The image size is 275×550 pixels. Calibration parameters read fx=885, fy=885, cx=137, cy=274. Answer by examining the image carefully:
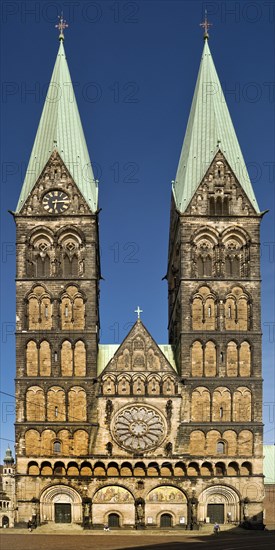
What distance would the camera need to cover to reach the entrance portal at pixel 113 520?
218 feet

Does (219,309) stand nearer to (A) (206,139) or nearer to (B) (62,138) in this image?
(A) (206,139)

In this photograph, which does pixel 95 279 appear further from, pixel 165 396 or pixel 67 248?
pixel 165 396

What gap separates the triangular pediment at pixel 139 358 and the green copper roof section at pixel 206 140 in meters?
11.1

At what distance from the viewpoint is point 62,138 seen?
241ft

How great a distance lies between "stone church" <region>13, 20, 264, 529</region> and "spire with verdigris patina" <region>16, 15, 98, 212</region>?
18 cm

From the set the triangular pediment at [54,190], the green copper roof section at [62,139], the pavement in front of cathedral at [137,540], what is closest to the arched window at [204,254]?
the green copper roof section at [62,139]

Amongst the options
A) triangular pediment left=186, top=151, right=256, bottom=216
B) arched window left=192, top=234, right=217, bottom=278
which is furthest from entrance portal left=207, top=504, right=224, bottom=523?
triangular pediment left=186, top=151, right=256, bottom=216

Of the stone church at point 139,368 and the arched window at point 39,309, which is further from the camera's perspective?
the arched window at point 39,309

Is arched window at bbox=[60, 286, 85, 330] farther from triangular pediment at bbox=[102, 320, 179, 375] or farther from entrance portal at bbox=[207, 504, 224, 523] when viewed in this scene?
entrance portal at bbox=[207, 504, 224, 523]

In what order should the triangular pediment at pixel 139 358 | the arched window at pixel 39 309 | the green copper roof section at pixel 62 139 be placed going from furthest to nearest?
the green copper roof section at pixel 62 139
the arched window at pixel 39 309
the triangular pediment at pixel 139 358

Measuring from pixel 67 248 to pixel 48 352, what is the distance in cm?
855

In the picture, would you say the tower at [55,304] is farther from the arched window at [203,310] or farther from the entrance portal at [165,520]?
the arched window at [203,310]

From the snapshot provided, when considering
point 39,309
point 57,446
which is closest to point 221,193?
point 39,309

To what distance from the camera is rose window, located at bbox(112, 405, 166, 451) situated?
68.1 m
